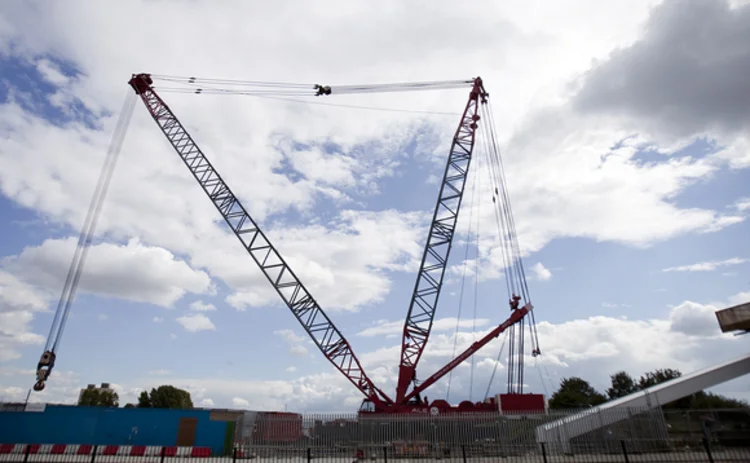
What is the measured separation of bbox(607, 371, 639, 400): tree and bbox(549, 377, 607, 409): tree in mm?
1779

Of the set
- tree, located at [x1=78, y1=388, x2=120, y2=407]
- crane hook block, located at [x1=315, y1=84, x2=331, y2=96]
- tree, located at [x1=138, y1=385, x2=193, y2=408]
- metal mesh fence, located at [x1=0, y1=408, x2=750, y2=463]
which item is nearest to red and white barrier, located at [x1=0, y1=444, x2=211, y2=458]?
metal mesh fence, located at [x1=0, y1=408, x2=750, y2=463]

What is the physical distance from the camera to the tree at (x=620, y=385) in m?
85.1

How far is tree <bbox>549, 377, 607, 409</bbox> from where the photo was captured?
268ft

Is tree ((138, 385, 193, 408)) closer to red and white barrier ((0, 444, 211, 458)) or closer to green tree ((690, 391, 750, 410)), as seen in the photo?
red and white barrier ((0, 444, 211, 458))

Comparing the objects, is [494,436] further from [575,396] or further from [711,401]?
[575,396]

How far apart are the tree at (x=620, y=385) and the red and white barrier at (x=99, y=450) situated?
259 ft

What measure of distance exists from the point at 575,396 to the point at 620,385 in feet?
34.4

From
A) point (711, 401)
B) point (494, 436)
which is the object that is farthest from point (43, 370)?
point (711, 401)

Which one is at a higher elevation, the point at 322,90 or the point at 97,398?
the point at 322,90

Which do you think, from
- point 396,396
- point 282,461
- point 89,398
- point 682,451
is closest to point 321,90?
point 396,396

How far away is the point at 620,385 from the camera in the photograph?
86500 mm

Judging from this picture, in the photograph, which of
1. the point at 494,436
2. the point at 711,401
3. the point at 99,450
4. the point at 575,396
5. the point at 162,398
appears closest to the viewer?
the point at 494,436

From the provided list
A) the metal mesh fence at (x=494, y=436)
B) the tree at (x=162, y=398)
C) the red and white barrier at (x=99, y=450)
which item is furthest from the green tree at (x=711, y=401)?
the tree at (x=162, y=398)

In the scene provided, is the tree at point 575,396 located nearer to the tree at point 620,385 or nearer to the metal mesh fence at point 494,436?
the tree at point 620,385
